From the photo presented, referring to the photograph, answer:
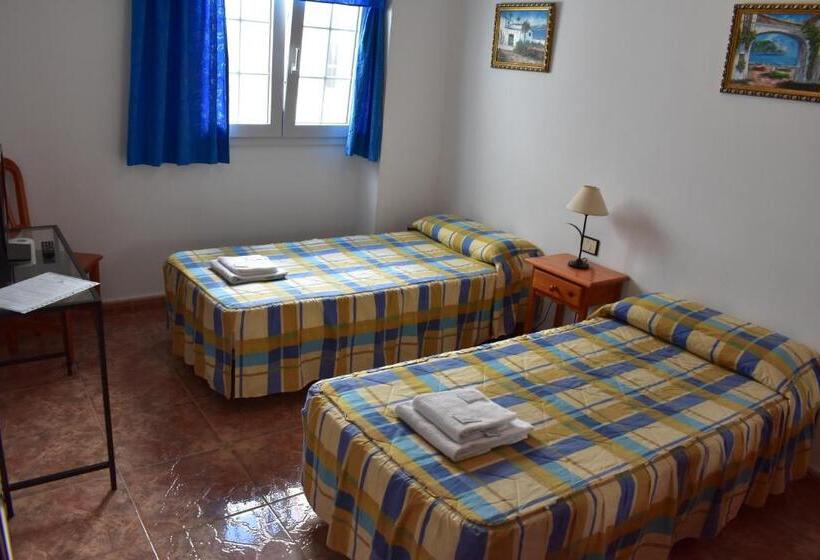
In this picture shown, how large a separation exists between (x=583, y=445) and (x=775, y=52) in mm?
1847

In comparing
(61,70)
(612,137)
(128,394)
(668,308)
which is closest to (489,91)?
(612,137)

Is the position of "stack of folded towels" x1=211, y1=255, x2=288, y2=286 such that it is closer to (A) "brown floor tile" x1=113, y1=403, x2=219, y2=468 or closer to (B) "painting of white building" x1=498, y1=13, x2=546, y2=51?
(A) "brown floor tile" x1=113, y1=403, x2=219, y2=468

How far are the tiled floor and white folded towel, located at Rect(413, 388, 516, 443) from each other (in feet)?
2.10

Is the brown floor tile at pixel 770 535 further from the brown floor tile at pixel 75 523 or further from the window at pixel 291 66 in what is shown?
the window at pixel 291 66

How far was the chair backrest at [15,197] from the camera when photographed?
355cm

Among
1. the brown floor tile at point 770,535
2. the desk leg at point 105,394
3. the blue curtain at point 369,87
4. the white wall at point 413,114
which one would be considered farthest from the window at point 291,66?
the brown floor tile at point 770,535

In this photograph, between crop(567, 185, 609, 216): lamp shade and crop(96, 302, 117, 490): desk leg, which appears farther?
crop(567, 185, 609, 216): lamp shade

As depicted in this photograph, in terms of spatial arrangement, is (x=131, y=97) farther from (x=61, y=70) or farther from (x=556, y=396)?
(x=556, y=396)

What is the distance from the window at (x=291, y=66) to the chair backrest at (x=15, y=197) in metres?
1.19

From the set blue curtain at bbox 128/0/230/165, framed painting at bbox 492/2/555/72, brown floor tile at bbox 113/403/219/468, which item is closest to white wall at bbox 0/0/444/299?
blue curtain at bbox 128/0/230/165

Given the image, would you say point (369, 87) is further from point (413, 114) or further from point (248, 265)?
point (248, 265)

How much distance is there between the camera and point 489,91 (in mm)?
4340

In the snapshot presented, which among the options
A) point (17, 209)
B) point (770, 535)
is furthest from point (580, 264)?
point (17, 209)

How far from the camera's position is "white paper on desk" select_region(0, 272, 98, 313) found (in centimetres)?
217
